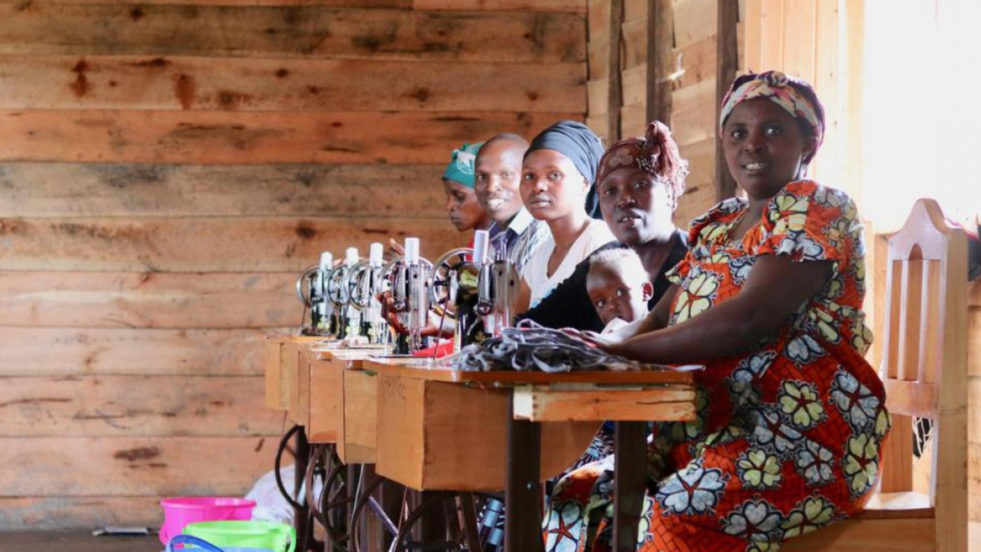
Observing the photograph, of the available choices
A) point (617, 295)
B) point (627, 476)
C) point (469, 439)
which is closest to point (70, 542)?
point (617, 295)

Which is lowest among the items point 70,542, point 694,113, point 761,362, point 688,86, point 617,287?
A: point 70,542

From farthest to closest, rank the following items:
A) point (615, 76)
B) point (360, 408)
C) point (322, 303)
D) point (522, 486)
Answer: point (615, 76)
point (322, 303)
point (360, 408)
point (522, 486)

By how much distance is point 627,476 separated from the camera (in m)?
2.53

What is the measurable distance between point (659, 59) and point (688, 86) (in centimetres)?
35

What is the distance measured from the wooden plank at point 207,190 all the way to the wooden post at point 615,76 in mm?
1076

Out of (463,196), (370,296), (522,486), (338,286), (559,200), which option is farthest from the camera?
(463,196)

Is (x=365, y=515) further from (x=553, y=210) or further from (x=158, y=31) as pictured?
(x=158, y=31)

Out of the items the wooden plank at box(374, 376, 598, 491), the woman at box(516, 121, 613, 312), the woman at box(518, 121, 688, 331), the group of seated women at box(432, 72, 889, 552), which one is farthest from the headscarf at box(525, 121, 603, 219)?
the wooden plank at box(374, 376, 598, 491)

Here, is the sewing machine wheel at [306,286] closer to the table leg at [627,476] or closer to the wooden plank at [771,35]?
the wooden plank at [771,35]

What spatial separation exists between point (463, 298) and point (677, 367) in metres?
0.81

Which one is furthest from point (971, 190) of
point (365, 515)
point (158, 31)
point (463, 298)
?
point (158, 31)

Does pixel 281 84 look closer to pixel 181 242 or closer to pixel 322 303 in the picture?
pixel 181 242

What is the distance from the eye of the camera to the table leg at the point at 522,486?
2.52 meters

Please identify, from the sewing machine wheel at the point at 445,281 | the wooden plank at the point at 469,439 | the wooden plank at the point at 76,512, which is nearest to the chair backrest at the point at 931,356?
the wooden plank at the point at 469,439
